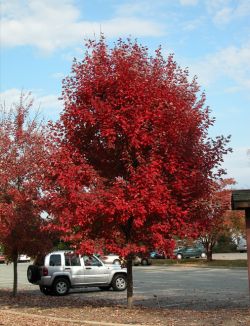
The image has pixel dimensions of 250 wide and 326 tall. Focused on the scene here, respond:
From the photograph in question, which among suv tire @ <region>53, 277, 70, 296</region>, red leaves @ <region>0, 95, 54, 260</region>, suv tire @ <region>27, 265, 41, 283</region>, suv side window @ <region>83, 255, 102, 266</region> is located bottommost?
suv tire @ <region>53, 277, 70, 296</region>

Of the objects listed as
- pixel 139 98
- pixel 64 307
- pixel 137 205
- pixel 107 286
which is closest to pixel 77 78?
pixel 139 98

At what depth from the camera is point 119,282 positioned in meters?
21.7

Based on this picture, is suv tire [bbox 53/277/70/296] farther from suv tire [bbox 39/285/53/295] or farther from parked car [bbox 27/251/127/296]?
suv tire [bbox 39/285/53/295]

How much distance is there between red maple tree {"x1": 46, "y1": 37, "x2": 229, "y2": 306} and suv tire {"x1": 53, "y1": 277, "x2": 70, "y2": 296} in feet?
25.5

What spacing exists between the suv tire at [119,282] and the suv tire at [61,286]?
182 centimetres

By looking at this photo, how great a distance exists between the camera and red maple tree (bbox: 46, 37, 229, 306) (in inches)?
484

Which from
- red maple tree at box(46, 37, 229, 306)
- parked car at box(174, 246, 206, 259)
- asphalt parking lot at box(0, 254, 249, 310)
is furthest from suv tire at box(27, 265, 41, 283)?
parked car at box(174, 246, 206, 259)

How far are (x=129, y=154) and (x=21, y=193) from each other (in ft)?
21.7

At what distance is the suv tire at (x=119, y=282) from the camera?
2156 centimetres

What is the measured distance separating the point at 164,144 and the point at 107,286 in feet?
34.7

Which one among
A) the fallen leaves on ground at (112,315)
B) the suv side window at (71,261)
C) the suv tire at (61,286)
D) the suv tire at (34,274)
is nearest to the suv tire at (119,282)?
the suv side window at (71,261)

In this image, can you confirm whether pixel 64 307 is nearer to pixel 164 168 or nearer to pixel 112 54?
pixel 164 168

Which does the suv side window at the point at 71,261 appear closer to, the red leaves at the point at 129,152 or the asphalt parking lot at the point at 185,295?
the asphalt parking lot at the point at 185,295

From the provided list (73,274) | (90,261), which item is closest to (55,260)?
(73,274)
